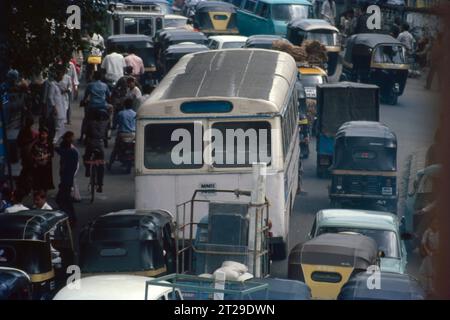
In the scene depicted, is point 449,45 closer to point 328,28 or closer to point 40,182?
point 40,182

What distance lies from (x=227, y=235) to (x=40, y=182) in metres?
6.70

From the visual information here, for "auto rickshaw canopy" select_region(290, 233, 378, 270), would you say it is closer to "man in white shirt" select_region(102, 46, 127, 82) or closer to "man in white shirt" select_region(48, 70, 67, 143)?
"man in white shirt" select_region(48, 70, 67, 143)

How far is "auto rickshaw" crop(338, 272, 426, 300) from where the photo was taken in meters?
11.0

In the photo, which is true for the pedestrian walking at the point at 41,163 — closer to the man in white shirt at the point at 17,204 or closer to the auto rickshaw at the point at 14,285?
the man in white shirt at the point at 17,204

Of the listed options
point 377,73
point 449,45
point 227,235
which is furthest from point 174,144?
point 377,73

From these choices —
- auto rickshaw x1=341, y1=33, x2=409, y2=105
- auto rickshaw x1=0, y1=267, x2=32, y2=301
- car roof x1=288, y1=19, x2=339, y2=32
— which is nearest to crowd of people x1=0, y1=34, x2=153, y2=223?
auto rickshaw x1=0, y1=267, x2=32, y2=301

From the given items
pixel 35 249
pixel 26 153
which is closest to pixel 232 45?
pixel 26 153

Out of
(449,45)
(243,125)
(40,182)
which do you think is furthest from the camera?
(40,182)

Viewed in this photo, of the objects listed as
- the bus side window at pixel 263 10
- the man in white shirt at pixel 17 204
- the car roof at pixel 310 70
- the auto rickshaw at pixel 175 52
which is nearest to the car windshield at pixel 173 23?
the bus side window at pixel 263 10

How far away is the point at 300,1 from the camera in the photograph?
44031 millimetres

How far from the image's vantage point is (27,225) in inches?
536

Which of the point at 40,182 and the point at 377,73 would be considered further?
the point at 377,73

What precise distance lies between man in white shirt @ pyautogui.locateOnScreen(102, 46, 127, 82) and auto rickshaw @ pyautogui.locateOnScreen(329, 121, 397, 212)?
1002 centimetres

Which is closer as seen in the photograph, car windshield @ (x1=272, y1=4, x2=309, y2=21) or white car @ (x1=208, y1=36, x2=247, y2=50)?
white car @ (x1=208, y1=36, x2=247, y2=50)
